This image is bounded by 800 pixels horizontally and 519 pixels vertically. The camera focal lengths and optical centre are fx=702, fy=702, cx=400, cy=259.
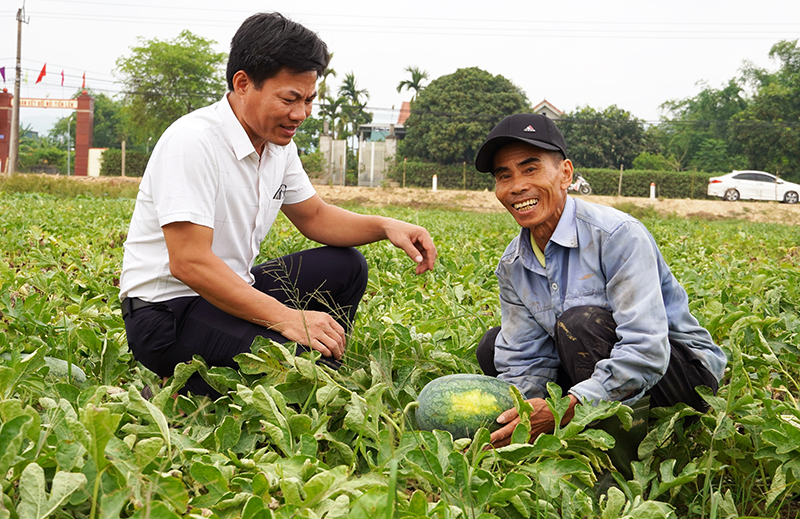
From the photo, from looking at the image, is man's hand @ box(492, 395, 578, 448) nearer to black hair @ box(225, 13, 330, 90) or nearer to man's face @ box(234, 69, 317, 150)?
man's face @ box(234, 69, 317, 150)

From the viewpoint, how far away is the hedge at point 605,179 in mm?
36281

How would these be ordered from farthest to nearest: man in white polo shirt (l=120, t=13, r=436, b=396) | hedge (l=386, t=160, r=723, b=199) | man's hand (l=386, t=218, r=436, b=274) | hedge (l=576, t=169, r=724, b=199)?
hedge (l=386, t=160, r=723, b=199) < hedge (l=576, t=169, r=724, b=199) < man's hand (l=386, t=218, r=436, b=274) < man in white polo shirt (l=120, t=13, r=436, b=396)

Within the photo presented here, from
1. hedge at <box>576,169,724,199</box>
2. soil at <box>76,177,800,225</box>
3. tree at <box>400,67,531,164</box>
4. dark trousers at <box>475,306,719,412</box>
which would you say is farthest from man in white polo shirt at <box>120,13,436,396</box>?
tree at <box>400,67,531,164</box>

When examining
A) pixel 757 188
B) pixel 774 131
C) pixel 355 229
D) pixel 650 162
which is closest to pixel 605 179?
pixel 757 188

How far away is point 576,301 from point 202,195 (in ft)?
4.79

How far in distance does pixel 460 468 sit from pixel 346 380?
85 centimetres

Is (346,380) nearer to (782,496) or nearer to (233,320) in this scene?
(233,320)

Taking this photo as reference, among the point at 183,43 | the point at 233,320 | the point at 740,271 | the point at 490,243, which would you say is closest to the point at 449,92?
the point at 183,43

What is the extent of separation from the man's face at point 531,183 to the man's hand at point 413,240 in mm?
638

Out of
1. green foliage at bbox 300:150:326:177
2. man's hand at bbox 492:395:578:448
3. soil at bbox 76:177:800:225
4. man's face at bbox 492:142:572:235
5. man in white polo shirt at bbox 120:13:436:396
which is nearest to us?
man's hand at bbox 492:395:578:448

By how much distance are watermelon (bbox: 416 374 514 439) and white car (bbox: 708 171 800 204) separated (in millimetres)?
34303

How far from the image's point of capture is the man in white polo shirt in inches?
104

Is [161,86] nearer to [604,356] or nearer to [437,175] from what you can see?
[437,175]

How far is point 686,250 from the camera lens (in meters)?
7.63
